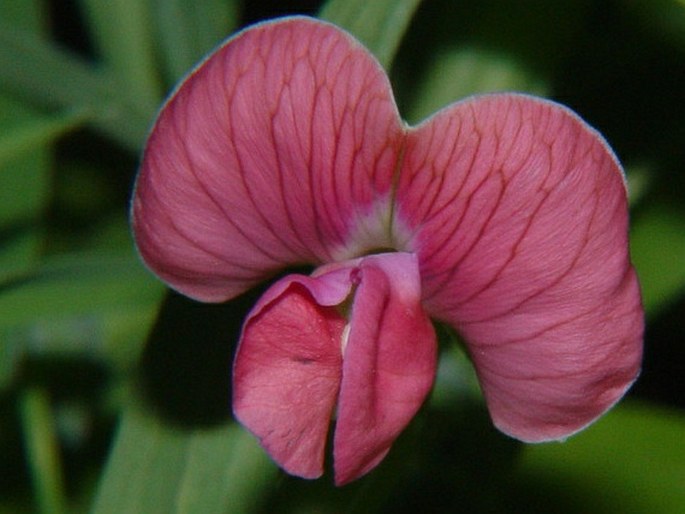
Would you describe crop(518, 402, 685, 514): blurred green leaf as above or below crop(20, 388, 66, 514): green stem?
above

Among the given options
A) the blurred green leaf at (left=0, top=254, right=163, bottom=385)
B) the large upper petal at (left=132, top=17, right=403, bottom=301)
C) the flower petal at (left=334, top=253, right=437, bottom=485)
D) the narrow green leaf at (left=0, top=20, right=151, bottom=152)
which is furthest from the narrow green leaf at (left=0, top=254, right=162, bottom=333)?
the flower petal at (left=334, top=253, right=437, bottom=485)

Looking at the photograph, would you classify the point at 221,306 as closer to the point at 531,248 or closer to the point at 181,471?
the point at 181,471

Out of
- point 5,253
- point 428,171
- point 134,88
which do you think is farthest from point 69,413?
point 428,171

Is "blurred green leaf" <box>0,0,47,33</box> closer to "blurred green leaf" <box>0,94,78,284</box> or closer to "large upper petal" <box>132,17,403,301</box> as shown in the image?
"blurred green leaf" <box>0,94,78,284</box>

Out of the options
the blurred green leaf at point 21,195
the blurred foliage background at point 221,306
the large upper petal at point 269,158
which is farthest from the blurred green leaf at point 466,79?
the blurred green leaf at point 21,195

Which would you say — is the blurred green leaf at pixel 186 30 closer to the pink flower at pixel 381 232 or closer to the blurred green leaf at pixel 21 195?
the blurred green leaf at pixel 21 195

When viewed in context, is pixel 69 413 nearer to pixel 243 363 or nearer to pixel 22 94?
pixel 22 94

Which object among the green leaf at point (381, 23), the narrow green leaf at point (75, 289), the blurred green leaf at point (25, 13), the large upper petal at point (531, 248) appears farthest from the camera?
the blurred green leaf at point (25, 13)
